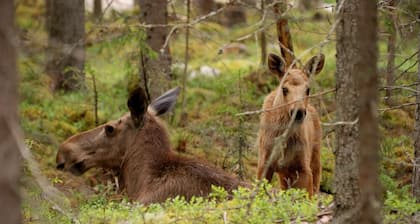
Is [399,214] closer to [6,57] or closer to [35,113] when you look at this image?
[6,57]

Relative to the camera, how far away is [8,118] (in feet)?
14.0

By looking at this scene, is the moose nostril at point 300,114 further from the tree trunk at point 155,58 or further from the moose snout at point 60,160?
the tree trunk at point 155,58

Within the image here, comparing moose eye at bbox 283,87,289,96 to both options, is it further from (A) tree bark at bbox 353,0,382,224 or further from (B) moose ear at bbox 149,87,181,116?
(A) tree bark at bbox 353,0,382,224

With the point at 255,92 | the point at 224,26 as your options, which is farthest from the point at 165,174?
the point at 224,26

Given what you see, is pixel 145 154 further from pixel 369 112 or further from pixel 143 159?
pixel 369 112

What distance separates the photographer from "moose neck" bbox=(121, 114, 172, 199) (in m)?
9.51

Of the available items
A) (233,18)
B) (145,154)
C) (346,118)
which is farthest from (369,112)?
(233,18)

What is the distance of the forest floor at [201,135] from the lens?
23.5 ft

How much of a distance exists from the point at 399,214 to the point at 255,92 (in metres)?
9.30

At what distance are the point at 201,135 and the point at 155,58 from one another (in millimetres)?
1442

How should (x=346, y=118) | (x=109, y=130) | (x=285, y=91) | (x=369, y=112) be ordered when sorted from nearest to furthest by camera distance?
(x=369, y=112)
(x=346, y=118)
(x=109, y=130)
(x=285, y=91)

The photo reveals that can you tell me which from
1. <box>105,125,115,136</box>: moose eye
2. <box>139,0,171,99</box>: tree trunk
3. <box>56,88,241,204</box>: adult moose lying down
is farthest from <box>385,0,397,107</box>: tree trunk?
<box>139,0,171,99</box>: tree trunk

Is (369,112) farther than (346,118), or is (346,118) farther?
(346,118)

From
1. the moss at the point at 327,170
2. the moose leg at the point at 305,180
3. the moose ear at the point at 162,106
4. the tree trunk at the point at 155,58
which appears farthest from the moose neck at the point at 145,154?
the moss at the point at 327,170
